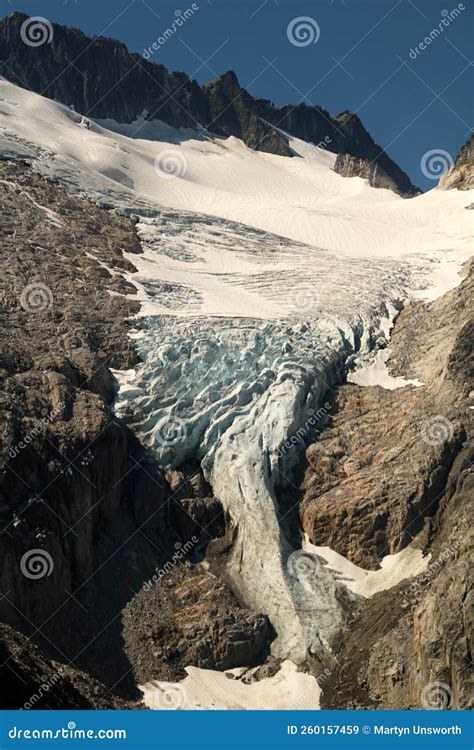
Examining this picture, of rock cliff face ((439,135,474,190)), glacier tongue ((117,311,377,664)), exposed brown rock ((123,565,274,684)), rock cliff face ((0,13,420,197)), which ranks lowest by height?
exposed brown rock ((123,565,274,684))

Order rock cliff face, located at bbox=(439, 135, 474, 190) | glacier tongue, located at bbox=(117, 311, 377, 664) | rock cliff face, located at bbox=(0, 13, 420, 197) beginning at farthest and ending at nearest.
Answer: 1. rock cliff face, located at bbox=(0, 13, 420, 197)
2. rock cliff face, located at bbox=(439, 135, 474, 190)
3. glacier tongue, located at bbox=(117, 311, 377, 664)

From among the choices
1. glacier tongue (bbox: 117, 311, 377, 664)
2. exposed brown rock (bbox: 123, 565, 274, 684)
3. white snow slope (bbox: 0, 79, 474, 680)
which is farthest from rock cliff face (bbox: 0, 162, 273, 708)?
white snow slope (bbox: 0, 79, 474, 680)

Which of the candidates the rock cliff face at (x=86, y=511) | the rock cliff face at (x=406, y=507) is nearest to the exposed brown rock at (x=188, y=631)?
the rock cliff face at (x=86, y=511)

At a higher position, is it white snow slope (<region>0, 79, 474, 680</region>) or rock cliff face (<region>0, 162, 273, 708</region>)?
white snow slope (<region>0, 79, 474, 680</region>)

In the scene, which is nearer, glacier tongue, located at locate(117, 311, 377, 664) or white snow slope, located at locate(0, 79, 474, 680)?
glacier tongue, located at locate(117, 311, 377, 664)

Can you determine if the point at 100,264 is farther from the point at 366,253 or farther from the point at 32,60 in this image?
the point at 32,60

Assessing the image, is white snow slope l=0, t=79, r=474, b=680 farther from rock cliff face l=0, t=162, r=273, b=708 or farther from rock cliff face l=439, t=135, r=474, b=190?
rock cliff face l=439, t=135, r=474, b=190

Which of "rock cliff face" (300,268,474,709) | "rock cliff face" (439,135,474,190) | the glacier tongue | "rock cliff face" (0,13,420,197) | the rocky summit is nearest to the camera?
"rock cliff face" (300,268,474,709)
